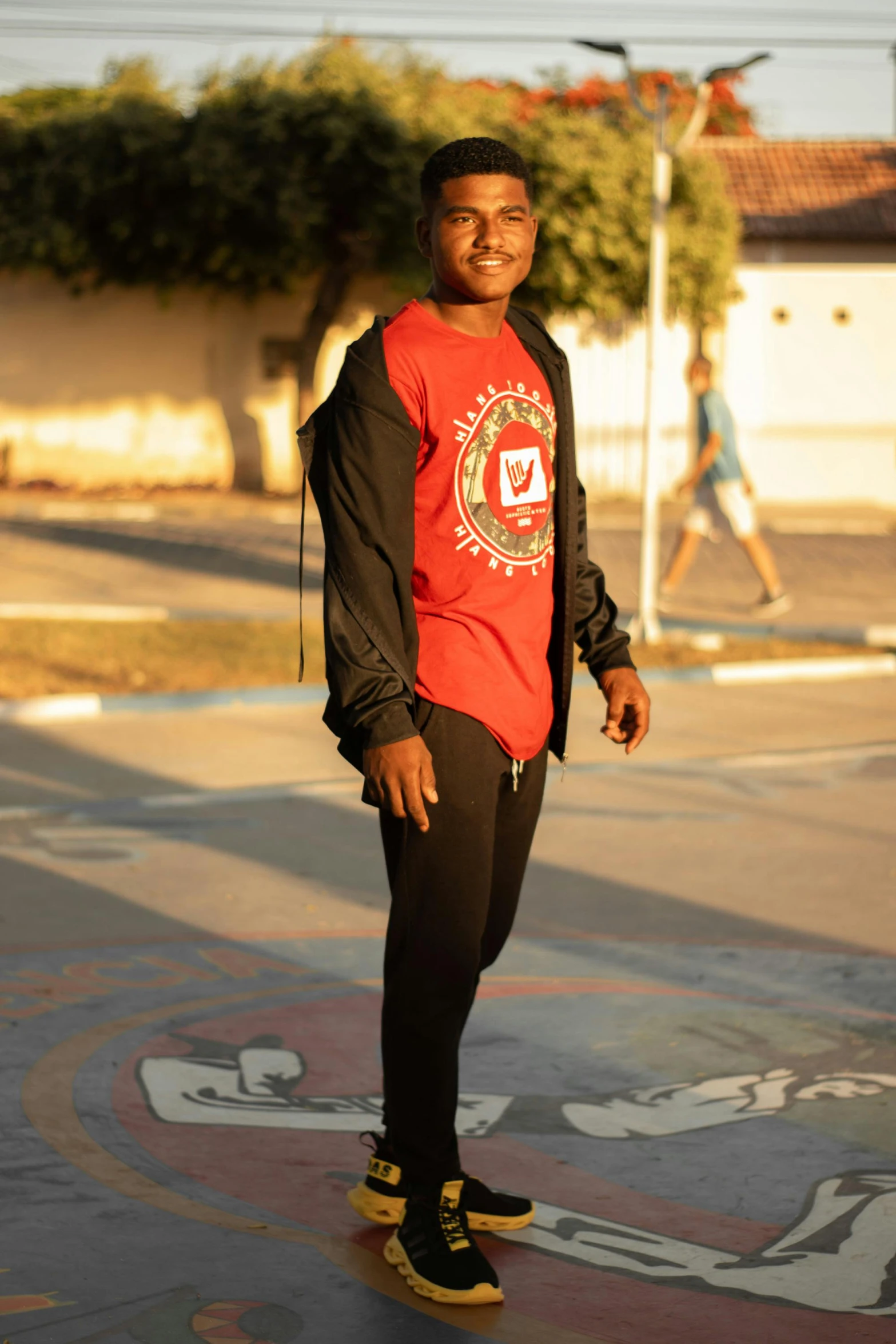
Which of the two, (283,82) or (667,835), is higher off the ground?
(283,82)

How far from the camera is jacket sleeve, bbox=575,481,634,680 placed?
351cm

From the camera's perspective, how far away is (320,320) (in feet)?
87.8

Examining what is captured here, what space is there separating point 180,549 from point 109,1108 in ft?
47.2

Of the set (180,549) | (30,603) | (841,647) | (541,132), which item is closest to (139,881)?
(841,647)

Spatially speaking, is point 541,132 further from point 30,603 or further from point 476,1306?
point 476,1306

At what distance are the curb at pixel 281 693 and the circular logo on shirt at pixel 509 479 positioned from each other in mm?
4925

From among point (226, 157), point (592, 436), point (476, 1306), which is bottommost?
point (476, 1306)

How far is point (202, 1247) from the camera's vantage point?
128 inches

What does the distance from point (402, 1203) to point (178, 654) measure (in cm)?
829

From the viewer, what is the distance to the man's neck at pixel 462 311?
3.23m

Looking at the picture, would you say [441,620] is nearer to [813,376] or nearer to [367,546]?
[367,546]

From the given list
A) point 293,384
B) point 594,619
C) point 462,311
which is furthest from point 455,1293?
point 293,384

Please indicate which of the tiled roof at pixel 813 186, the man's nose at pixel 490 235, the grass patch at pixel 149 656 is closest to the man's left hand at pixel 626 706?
the man's nose at pixel 490 235

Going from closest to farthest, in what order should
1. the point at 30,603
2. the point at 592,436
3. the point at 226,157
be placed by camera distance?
the point at 30,603 < the point at 226,157 < the point at 592,436
